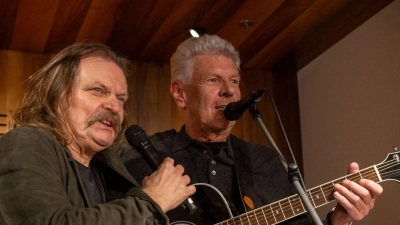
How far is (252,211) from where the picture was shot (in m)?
1.83

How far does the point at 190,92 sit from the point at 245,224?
686 mm

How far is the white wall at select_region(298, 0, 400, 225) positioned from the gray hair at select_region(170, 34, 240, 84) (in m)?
1.04

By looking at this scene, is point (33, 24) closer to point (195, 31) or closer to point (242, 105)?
point (195, 31)

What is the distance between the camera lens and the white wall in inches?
111

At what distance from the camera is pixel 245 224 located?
1.80m

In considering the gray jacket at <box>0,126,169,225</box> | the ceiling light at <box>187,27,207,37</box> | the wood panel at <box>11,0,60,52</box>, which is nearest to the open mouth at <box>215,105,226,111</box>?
the gray jacket at <box>0,126,169,225</box>

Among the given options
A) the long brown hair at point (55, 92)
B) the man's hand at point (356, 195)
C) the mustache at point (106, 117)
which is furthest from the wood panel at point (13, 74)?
the man's hand at point (356, 195)

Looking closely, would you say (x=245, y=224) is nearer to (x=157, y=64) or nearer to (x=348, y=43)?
(x=348, y=43)

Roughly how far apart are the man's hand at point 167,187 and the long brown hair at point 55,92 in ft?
1.01

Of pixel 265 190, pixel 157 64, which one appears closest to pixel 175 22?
pixel 157 64

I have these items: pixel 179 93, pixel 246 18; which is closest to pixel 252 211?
pixel 179 93

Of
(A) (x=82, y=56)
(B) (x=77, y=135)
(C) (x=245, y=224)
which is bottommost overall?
(C) (x=245, y=224)

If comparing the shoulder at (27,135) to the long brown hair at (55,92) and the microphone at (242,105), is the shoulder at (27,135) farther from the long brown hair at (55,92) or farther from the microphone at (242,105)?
the microphone at (242,105)

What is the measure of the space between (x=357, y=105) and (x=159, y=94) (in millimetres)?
1310
